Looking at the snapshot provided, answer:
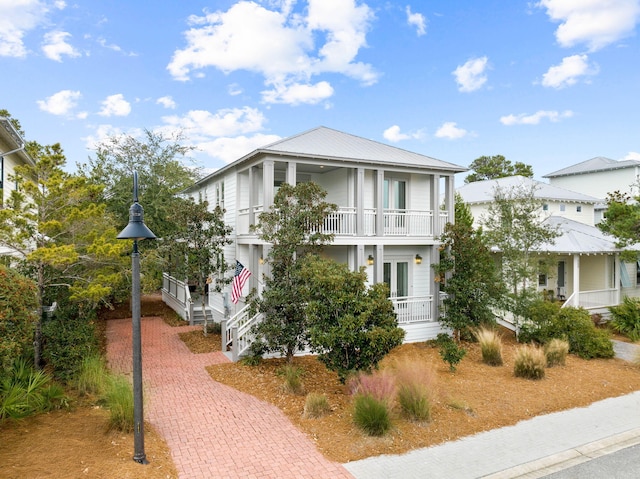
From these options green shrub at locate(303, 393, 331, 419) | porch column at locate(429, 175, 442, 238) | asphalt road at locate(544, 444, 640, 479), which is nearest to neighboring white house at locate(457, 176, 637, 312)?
porch column at locate(429, 175, 442, 238)

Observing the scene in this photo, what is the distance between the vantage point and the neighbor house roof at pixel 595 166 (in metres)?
29.1

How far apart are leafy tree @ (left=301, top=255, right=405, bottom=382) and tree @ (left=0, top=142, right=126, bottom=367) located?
16.6 feet

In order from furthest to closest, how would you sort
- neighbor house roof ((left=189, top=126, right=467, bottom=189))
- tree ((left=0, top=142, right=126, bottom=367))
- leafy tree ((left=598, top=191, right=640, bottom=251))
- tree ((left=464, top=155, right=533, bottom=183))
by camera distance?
1. tree ((left=464, top=155, right=533, bottom=183))
2. leafy tree ((left=598, top=191, right=640, bottom=251))
3. neighbor house roof ((left=189, top=126, right=467, bottom=189))
4. tree ((left=0, top=142, right=126, bottom=367))

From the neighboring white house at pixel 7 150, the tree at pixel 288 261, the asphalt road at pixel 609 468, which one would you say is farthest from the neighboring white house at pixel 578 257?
the neighboring white house at pixel 7 150

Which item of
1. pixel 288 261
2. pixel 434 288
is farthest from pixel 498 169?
pixel 288 261

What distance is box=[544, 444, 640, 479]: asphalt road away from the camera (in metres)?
6.44

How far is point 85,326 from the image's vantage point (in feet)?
35.7

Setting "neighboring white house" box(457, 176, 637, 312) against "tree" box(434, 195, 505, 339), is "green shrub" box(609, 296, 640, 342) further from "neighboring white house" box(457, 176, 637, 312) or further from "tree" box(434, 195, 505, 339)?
"tree" box(434, 195, 505, 339)

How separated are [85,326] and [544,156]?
33791mm

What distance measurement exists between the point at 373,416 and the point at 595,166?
32.0 metres

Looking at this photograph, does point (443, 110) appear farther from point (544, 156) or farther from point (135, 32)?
point (135, 32)

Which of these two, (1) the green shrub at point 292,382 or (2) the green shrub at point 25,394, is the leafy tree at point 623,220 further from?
(2) the green shrub at point 25,394

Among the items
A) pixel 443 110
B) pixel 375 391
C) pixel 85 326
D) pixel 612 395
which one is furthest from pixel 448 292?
pixel 443 110

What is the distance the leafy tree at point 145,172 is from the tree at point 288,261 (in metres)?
11.7
